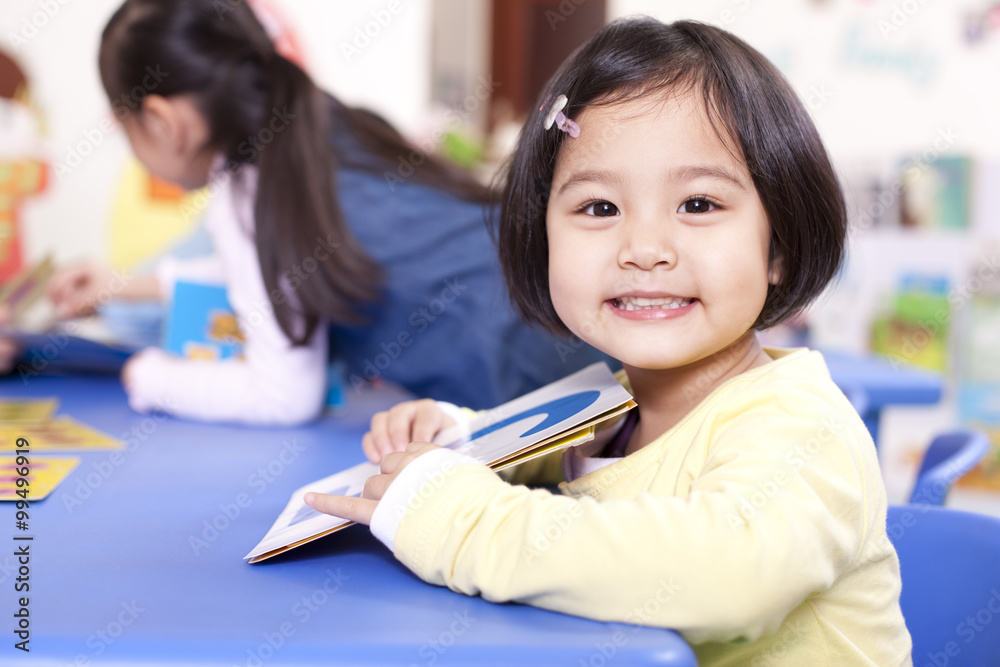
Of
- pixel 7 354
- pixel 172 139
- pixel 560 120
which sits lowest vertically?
pixel 7 354

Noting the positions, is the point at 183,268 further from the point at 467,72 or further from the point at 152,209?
the point at 467,72

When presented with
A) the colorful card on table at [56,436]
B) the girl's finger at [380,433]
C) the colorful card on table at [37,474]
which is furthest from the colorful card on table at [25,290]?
A: the girl's finger at [380,433]

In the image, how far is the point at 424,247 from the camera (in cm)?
115

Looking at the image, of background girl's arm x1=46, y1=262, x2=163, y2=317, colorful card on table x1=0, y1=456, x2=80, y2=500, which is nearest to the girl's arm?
colorful card on table x1=0, y1=456, x2=80, y2=500

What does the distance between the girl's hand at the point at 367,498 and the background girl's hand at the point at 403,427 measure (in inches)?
6.1

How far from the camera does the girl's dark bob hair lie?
603mm

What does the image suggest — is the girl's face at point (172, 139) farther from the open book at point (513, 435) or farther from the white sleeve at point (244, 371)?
the open book at point (513, 435)

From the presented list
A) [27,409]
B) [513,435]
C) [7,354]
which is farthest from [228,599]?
[7,354]

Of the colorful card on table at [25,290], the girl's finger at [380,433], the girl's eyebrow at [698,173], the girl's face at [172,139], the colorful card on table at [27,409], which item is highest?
the girl's eyebrow at [698,173]

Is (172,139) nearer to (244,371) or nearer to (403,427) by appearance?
(244,371)

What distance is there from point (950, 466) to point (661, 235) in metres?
0.47

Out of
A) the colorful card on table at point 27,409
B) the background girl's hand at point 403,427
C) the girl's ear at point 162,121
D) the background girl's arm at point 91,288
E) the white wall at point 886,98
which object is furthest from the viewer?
the white wall at point 886,98

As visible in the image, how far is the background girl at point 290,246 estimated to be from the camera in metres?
1.03

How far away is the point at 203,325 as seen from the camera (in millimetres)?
1158
